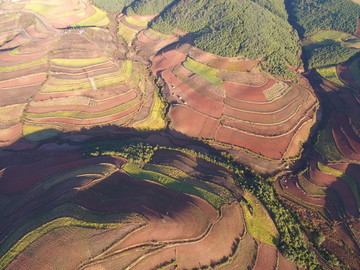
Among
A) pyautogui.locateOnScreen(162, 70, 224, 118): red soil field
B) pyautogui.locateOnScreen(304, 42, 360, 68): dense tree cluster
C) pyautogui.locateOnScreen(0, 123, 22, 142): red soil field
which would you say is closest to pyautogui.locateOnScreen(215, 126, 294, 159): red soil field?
pyautogui.locateOnScreen(162, 70, 224, 118): red soil field

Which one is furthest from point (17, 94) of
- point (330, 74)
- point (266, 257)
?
point (330, 74)

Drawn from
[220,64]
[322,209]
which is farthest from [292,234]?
[220,64]

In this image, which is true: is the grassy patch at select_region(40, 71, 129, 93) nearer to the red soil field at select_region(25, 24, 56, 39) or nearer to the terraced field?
the terraced field

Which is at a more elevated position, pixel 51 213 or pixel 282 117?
pixel 282 117

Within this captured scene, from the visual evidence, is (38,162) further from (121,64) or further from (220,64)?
(220,64)

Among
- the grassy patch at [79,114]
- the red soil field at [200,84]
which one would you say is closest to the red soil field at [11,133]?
the grassy patch at [79,114]

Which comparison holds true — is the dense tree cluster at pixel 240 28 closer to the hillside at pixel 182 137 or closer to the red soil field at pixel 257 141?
the hillside at pixel 182 137

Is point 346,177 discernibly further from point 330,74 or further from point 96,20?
point 96,20
